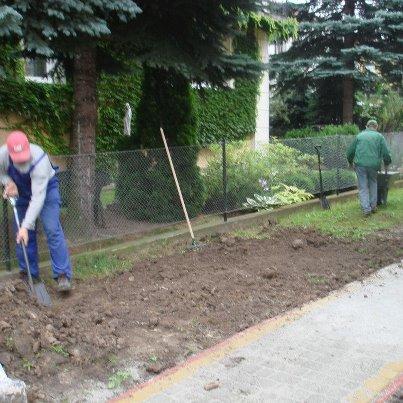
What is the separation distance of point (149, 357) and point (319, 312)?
6.05 ft

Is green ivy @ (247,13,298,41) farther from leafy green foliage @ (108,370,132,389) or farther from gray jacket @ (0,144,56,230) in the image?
leafy green foliage @ (108,370,132,389)

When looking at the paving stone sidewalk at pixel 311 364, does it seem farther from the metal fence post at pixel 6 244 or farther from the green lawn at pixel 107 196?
the green lawn at pixel 107 196

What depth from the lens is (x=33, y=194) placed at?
5406mm

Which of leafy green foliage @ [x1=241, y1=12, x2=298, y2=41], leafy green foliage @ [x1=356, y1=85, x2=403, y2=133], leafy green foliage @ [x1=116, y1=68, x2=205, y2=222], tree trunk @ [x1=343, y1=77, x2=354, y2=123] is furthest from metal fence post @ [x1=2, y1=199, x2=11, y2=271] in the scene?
tree trunk @ [x1=343, y1=77, x2=354, y2=123]

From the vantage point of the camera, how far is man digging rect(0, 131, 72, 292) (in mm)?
5359

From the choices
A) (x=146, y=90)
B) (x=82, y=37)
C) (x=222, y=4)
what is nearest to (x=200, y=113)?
(x=146, y=90)

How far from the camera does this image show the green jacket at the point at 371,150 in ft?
34.4

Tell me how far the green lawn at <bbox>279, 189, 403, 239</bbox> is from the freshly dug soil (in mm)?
695

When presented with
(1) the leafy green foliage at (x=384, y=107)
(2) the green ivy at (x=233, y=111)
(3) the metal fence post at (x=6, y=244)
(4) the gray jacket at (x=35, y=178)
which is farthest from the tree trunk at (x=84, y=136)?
(1) the leafy green foliage at (x=384, y=107)

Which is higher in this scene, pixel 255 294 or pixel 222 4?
pixel 222 4

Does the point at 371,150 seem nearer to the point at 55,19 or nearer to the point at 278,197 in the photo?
the point at 278,197

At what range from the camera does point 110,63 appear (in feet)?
27.6

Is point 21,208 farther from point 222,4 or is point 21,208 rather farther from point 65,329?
point 222,4

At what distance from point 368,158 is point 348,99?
1194 cm
